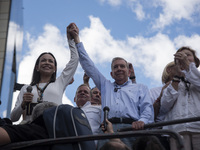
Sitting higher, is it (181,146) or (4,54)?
(4,54)

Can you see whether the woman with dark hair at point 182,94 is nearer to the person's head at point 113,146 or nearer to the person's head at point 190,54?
the person's head at point 190,54

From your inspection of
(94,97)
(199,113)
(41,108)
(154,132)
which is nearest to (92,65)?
(94,97)

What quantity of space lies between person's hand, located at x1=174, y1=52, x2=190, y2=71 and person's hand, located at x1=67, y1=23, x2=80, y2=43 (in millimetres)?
1499

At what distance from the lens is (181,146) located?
217 centimetres

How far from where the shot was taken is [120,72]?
15.7 ft

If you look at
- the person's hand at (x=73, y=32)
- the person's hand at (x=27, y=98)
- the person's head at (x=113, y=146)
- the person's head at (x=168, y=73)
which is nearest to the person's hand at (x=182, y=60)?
the person's head at (x=168, y=73)

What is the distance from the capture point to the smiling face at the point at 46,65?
461 cm

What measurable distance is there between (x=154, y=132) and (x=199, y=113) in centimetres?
177

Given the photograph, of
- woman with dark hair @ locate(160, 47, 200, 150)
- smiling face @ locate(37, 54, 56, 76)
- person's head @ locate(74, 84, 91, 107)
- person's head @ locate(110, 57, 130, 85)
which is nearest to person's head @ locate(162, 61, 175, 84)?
woman with dark hair @ locate(160, 47, 200, 150)

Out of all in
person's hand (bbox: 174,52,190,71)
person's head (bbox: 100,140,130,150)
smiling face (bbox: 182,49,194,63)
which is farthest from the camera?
smiling face (bbox: 182,49,194,63)

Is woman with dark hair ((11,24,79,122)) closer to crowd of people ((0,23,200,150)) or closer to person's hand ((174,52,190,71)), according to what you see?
crowd of people ((0,23,200,150))

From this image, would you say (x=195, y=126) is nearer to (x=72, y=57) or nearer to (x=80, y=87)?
(x=72, y=57)

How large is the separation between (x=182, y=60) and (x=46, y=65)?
179 centimetres

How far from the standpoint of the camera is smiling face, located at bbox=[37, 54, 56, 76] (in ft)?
15.1
